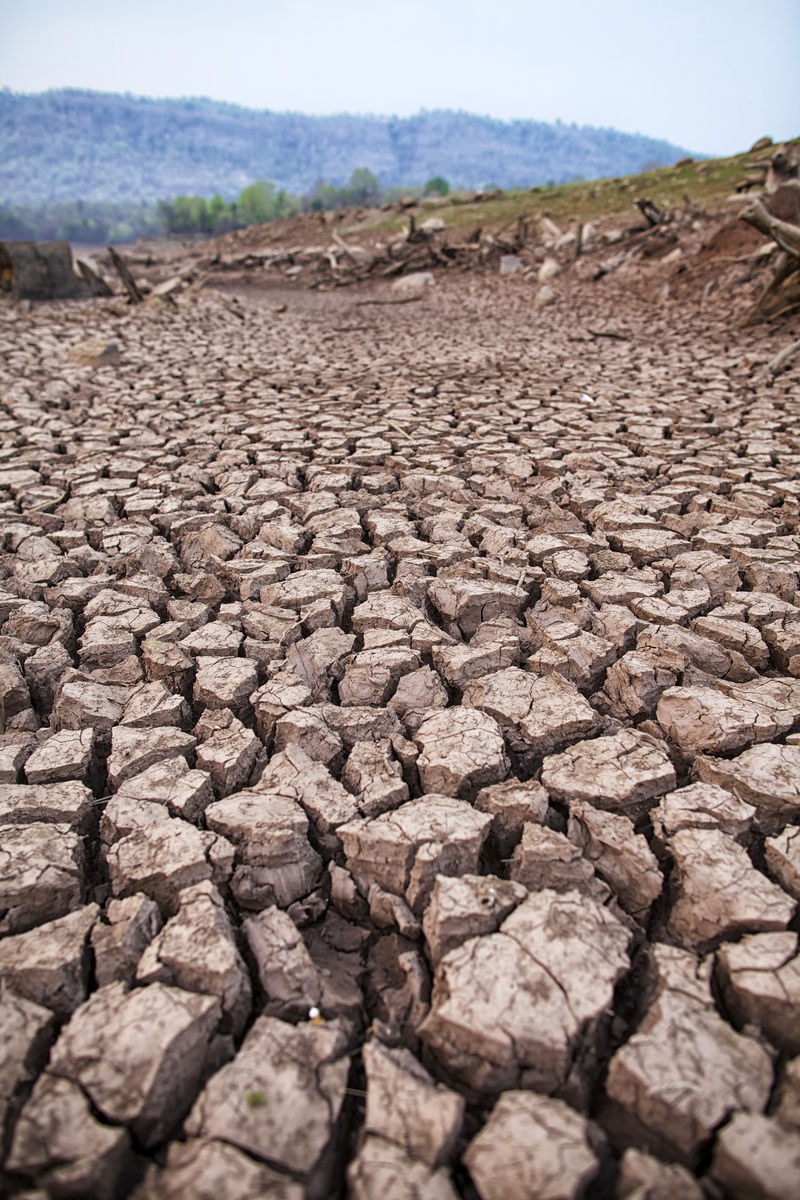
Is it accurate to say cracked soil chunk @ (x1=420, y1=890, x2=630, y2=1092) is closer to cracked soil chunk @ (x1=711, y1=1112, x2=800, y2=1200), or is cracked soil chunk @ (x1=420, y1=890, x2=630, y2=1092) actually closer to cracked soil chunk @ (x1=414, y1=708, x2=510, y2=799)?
cracked soil chunk @ (x1=711, y1=1112, x2=800, y2=1200)

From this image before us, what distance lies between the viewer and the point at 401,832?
52.9 inches

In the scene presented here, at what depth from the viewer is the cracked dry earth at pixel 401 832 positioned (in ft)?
3.03

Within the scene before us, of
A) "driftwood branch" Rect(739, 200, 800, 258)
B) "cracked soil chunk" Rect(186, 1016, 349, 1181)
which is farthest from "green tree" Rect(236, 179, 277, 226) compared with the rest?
Answer: "cracked soil chunk" Rect(186, 1016, 349, 1181)

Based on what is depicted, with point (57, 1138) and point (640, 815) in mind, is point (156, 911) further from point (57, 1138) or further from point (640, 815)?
point (640, 815)

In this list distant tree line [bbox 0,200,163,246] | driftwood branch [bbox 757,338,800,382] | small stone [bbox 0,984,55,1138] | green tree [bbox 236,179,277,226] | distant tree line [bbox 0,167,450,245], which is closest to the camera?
small stone [bbox 0,984,55,1138]

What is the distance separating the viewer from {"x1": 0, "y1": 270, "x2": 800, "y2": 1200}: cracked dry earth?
3.03 feet

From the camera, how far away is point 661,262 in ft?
30.8

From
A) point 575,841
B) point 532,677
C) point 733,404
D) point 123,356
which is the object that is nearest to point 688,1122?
point 575,841

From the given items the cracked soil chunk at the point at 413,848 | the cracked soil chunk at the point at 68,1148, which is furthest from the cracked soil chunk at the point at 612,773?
the cracked soil chunk at the point at 68,1148

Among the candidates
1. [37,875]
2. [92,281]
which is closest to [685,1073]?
[37,875]

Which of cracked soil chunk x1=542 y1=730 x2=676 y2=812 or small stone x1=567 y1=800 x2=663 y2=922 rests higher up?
cracked soil chunk x1=542 y1=730 x2=676 y2=812

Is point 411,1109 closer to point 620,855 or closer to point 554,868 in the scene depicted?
point 554,868

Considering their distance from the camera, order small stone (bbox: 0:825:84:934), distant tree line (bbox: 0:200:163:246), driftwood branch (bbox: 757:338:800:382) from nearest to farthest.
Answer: small stone (bbox: 0:825:84:934) → driftwood branch (bbox: 757:338:800:382) → distant tree line (bbox: 0:200:163:246)

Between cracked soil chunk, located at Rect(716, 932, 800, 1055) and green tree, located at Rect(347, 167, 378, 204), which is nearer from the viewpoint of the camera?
cracked soil chunk, located at Rect(716, 932, 800, 1055)
